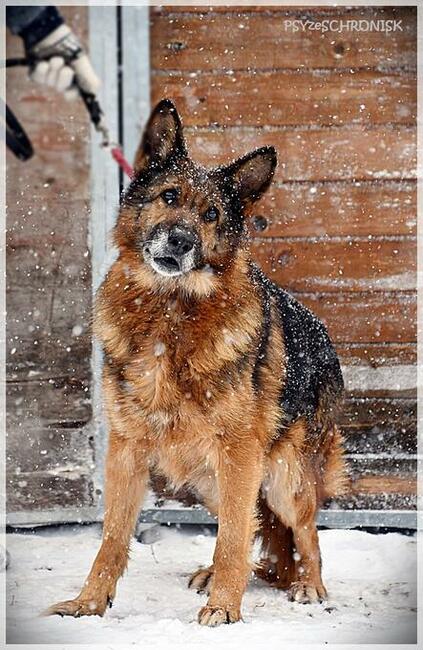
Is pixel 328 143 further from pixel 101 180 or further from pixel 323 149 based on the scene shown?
pixel 101 180

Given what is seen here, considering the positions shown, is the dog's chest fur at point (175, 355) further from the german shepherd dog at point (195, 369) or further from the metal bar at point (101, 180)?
the metal bar at point (101, 180)

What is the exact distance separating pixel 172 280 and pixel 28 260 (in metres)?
1.62

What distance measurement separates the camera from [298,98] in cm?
466

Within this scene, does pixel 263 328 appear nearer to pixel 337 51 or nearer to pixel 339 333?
pixel 339 333

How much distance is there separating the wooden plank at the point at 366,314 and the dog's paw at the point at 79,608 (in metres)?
2.14

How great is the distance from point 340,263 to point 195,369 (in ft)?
5.70

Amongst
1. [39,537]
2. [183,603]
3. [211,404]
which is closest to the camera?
[211,404]

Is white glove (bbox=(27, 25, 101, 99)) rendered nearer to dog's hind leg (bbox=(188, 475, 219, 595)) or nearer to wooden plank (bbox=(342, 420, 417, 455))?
dog's hind leg (bbox=(188, 475, 219, 595))

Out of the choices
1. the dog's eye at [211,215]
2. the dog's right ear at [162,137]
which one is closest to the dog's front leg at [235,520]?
the dog's eye at [211,215]

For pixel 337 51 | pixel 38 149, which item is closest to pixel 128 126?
pixel 38 149

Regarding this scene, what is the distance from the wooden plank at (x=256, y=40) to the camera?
4617mm

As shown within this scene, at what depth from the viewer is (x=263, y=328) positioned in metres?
3.52

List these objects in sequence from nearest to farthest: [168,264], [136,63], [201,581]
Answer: [168,264] < [201,581] < [136,63]

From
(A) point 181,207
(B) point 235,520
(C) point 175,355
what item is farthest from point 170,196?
(B) point 235,520
